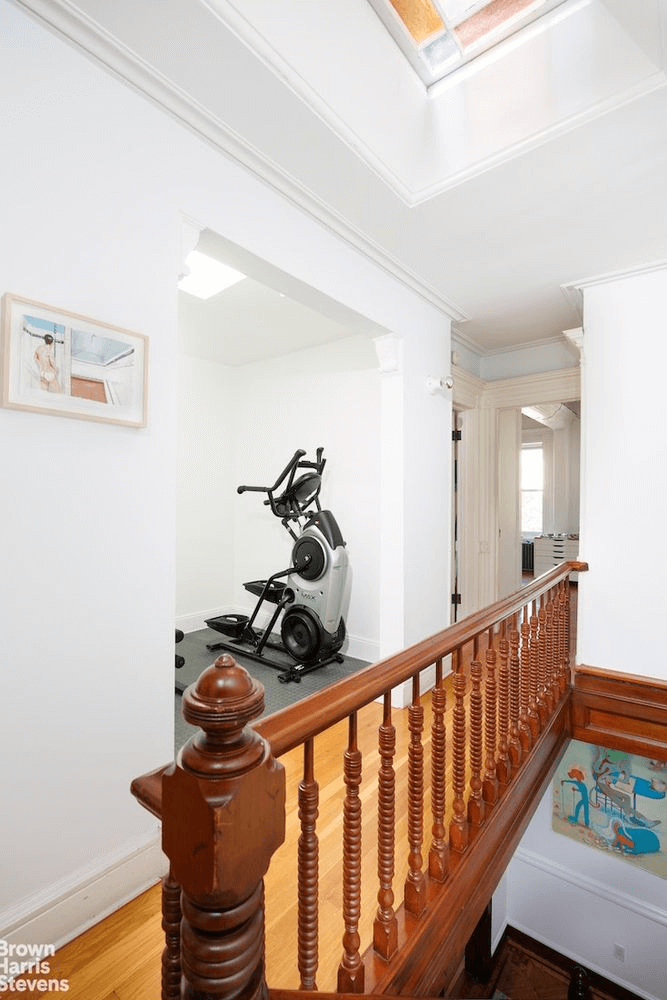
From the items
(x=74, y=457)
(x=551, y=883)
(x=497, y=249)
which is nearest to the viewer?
(x=74, y=457)

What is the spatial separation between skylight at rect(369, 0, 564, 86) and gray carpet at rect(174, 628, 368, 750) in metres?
3.16

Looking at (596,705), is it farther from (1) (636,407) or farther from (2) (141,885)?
(2) (141,885)

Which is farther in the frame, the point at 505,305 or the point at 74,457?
the point at 505,305

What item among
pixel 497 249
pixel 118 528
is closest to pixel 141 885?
pixel 118 528

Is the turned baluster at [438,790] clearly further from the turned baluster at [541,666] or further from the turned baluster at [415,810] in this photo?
the turned baluster at [541,666]

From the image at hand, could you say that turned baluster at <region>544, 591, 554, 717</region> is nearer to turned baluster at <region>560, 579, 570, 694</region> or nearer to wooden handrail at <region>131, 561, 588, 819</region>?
turned baluster at <region>560, 579, 570, 694</region>

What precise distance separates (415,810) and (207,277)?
3.24 meters

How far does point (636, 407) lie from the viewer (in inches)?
122

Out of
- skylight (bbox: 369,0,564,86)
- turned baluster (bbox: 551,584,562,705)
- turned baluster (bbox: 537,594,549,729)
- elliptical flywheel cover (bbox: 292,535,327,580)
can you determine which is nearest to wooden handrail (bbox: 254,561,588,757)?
turned baluster (bbox: 537,594,549,729)

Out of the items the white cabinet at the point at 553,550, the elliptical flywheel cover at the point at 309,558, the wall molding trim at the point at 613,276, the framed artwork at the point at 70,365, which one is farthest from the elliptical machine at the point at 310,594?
the white cabinet at the point at 553,550

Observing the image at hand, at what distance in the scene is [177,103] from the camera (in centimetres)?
177

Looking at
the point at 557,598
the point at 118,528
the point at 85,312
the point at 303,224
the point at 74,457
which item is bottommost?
the point at 557,598

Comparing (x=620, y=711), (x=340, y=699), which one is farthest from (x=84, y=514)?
(x=620, y=711)

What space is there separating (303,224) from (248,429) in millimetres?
3010
